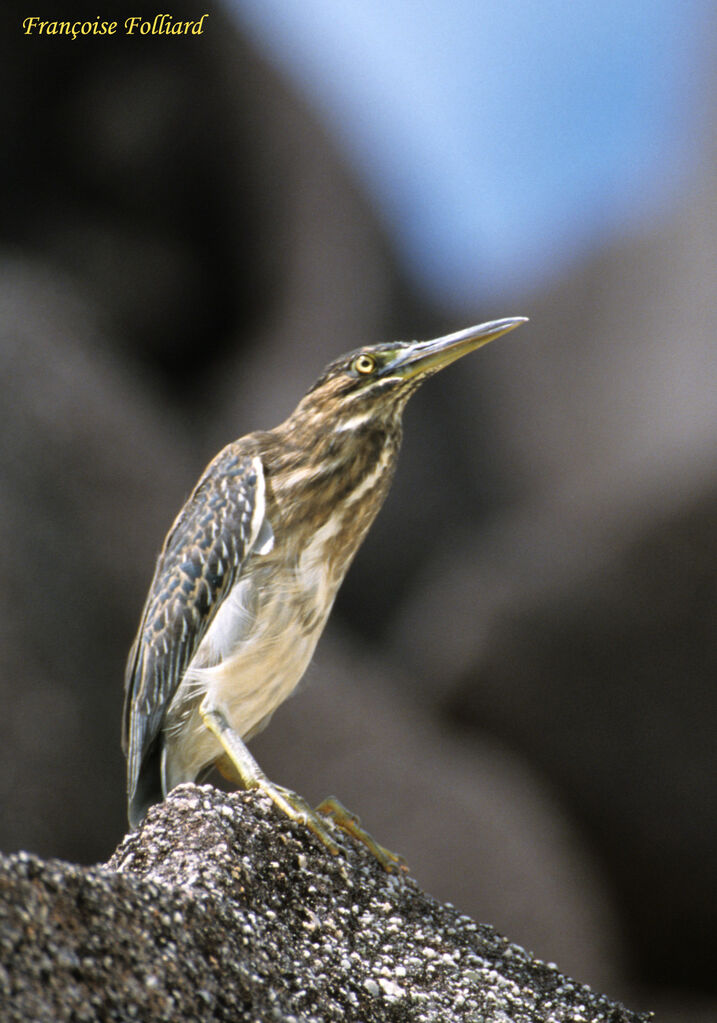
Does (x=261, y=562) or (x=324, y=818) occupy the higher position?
(x=261, y=562)

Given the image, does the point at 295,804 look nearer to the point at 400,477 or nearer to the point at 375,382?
the point at 375,382

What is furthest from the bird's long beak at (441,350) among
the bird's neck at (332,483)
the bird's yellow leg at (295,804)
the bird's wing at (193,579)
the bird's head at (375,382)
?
the bird's yellow leg at (295,804)

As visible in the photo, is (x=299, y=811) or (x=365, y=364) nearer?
(x=299, y=811)

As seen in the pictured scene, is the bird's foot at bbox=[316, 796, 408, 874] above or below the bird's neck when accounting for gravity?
below

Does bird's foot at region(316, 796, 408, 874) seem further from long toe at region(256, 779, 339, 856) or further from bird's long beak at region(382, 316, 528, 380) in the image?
bird's long beak at region(382, 316, 528, 380)

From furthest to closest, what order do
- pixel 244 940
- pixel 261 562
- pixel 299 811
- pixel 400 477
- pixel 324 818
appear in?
pixel 400 477
pixel 261 562
pixel 324 818
pixel 299 811
pixel 244 940

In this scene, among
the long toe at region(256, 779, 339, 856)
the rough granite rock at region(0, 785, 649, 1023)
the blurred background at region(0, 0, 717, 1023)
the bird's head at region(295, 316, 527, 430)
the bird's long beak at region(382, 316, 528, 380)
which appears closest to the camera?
the rough granite rock at region(0, 785, 649, 1023)

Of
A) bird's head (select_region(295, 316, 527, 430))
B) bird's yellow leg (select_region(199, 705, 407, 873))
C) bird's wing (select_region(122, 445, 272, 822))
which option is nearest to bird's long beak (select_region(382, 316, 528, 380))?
bird's head (select_region(295, 316, 527, 430))

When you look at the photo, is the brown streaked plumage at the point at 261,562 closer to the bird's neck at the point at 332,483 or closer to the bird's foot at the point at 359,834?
the bird's neck at the point at 332,483

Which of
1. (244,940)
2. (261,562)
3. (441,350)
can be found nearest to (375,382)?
(441,350)
